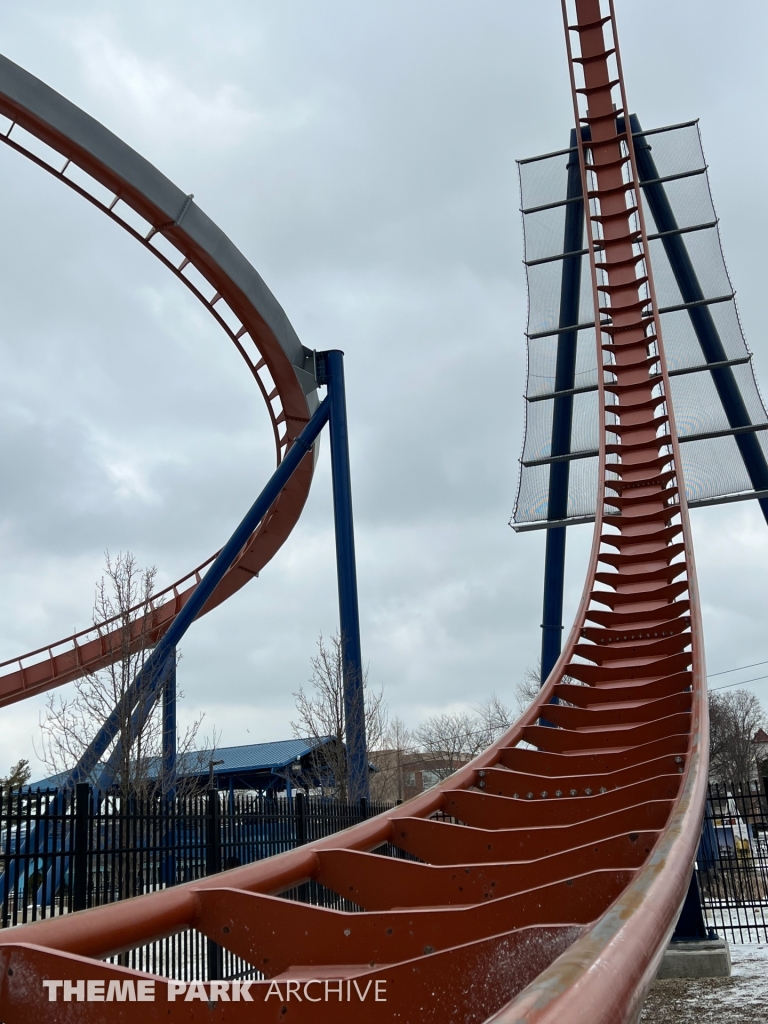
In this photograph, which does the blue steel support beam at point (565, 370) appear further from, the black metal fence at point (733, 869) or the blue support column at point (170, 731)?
the blue support column at point (170, 731)

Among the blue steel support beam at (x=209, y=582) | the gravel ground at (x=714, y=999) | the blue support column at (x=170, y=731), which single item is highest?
the blue steel support beam at (x=209, y=582)

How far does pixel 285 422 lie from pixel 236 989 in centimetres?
1371

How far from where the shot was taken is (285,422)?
51.1 ft

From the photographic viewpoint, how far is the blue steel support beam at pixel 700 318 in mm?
15164

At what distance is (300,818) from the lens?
8305 mm

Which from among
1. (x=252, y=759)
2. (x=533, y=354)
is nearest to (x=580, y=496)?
(x=533, y=354)

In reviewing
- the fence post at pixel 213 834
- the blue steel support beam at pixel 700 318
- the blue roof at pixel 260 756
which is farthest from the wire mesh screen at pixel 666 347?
the blue roof at pixel 260 756

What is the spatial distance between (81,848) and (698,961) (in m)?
5.43

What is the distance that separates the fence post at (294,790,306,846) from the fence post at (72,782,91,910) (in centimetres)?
256

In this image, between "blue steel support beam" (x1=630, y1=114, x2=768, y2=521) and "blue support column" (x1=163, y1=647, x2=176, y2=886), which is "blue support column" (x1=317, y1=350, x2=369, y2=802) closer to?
"blue support column" (x1=163, y1=647, x2=176, y2=886)

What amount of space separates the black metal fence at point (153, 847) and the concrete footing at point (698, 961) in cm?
317

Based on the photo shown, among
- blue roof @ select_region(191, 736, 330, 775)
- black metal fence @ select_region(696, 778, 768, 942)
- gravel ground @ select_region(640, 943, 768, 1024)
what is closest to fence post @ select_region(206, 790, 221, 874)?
gravel ground @ select_region(640, 943, 768, 1024)

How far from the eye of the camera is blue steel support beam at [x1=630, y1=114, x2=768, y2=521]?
15.2m

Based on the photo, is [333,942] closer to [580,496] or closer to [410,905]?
[410,905]
